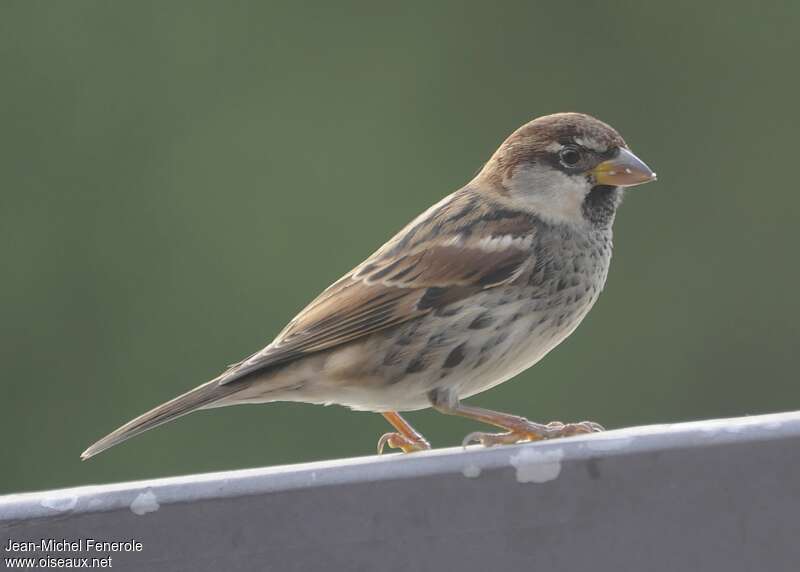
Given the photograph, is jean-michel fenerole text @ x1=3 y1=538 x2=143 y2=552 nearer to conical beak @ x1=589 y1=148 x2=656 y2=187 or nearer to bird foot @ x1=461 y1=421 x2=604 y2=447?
bird foot @ x1=461 y1=421 x2=604 y2=447

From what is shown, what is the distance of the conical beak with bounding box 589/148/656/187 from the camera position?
3211mm

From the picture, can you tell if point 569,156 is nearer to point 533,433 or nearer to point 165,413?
point 533,433

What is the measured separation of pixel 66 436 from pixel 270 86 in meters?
2.16

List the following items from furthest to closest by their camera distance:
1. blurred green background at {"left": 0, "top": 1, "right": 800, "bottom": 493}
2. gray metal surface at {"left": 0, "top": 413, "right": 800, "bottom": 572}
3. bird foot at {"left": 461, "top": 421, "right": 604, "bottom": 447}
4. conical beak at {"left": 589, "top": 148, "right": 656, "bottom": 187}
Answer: blurred green background at {"left": 0, "top": 1, "right": 800, "bottom": 493} < conical beak at {"left": 589, "top": 148, "right": 656, "bottom": 187} < bird foot at {"left": 461, "top": 421, "right": 604, "bottom": 447} < gray metal surface at {"left": 0, "top": 413, "right": 800, "bottom": 572}

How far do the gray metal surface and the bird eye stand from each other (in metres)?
1.52

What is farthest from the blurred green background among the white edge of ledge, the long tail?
the white edge of ledge

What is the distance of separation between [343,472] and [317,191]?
5565 mm

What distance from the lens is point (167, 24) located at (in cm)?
764

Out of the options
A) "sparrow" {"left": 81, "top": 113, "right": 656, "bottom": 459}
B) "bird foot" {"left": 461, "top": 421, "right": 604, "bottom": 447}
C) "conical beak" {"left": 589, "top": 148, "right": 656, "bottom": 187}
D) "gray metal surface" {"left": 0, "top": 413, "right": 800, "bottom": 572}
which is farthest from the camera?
"conical beak" {"left": 589, "top": 148, "right": 656, "bottom": 187}

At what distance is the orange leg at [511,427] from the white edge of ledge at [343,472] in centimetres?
83

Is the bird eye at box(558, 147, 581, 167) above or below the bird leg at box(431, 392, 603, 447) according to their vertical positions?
above

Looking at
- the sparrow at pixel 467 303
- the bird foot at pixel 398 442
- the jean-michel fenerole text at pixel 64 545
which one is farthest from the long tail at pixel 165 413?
the jean-michel fenerole text at pixel 64 545

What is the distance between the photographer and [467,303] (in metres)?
3.13

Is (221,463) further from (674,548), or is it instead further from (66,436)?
(674,548)
